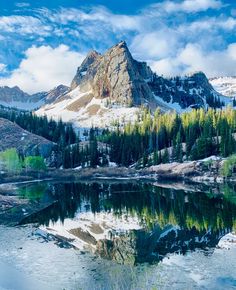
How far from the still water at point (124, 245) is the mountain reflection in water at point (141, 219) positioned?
0.39ft

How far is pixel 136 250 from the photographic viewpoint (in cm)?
5178

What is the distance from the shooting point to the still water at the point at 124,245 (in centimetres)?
4088

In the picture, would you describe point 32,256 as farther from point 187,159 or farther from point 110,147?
point 110,147

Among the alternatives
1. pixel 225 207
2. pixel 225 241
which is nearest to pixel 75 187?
pixel 225 207

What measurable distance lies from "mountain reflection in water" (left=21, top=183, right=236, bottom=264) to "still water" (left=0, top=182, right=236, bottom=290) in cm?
12

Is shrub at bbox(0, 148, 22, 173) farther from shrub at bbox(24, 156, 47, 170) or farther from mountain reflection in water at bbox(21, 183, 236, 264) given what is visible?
mountain reflection in water at bbox(21, 183, 236, 264)

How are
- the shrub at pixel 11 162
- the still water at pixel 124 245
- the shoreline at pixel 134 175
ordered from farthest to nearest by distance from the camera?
the shrub at pixel 11 162 → the shoreline at pixel 134 175 → the still water at pixel 124 245

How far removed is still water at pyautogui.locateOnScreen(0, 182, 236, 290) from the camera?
40.9m

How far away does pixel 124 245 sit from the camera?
2138 inches

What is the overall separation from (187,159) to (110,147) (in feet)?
138

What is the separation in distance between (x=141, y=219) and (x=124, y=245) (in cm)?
1913

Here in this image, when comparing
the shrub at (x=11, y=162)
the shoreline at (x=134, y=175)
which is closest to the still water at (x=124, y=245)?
the shoreline at (x=134, y=175)

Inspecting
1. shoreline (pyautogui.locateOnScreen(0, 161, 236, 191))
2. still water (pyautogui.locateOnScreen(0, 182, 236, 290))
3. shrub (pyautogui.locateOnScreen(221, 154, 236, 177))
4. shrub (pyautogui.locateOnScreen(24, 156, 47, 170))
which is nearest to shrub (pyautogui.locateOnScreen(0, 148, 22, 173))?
shrub (pyautogui.locateOnScreen(24, 156, 47, 170))

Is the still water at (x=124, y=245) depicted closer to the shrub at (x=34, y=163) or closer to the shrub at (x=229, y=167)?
the shrub at (x=229, y=167)
